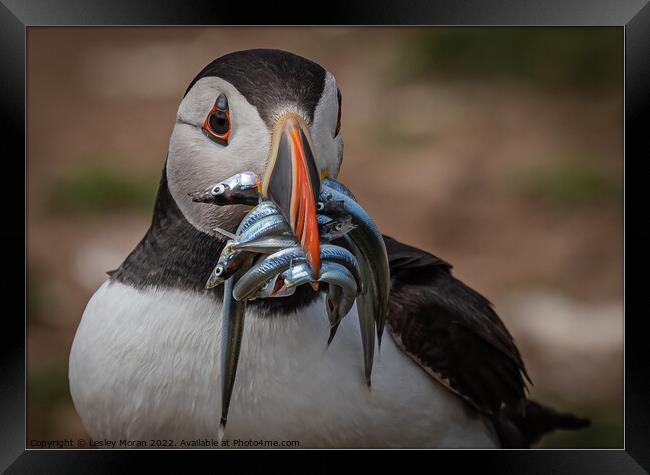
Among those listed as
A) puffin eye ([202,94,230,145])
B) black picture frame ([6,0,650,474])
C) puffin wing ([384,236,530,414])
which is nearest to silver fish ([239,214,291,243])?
puffin eye ([202,94,230,145])

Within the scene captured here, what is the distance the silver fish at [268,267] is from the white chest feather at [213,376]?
1.07 ft

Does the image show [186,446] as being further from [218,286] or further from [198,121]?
[198,121]

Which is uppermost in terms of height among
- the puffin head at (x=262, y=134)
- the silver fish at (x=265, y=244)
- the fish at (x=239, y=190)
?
the puffin head at (x=262, y=134)

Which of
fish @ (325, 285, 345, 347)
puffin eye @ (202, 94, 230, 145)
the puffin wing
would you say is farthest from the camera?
the puffin wing

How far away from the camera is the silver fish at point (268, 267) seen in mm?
2418

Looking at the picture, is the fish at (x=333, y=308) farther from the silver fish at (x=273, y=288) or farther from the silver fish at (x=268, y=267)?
the silver fish at (x=268, y=267)

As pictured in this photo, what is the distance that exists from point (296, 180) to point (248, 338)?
68cm

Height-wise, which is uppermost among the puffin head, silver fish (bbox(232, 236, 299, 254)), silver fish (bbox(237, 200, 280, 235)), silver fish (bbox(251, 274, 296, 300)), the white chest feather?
the puffin head

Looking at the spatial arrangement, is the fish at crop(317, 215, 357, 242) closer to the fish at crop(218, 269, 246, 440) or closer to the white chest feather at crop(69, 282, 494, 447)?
the fish at crop(218, 269, 246, 440)

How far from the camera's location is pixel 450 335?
10.2 feet

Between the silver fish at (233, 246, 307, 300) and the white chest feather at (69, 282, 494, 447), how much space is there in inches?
12.8

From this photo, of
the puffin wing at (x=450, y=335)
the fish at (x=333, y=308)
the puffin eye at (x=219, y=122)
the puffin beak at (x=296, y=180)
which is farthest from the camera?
the puffin wing at (x=450, y=335)

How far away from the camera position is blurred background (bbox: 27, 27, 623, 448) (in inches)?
128

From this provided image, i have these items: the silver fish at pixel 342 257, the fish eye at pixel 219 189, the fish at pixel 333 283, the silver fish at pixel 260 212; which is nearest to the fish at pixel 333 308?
the fish at pixel 333 283
